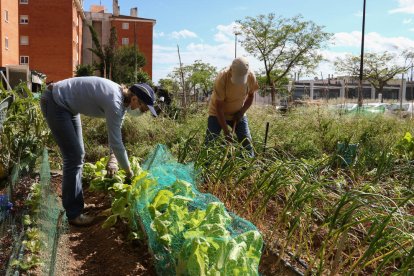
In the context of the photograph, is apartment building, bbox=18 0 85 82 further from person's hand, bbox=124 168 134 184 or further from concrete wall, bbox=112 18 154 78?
person's hand, bbox=124 168 134 184

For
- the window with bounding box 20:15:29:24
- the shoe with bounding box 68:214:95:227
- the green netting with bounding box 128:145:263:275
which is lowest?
the shoe with bounding box 68:214:95:227

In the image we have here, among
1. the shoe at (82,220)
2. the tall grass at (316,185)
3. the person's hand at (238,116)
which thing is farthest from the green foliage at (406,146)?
the shoe at (82,220)

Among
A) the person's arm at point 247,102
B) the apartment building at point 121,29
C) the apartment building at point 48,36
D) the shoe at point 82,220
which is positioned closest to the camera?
the shoe at point 82,220

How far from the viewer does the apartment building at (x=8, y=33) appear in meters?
24.2

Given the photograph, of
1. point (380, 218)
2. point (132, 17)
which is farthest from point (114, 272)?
point (132, 17)

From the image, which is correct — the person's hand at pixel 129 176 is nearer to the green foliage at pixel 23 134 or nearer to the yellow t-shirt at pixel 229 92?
the yellow t-shirt at pixel 229 92

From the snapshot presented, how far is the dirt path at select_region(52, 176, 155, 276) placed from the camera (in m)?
2.92

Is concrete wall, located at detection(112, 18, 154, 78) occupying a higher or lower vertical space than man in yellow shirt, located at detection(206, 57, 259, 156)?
higher

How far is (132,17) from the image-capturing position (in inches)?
2287

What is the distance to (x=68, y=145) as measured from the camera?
3.59 m

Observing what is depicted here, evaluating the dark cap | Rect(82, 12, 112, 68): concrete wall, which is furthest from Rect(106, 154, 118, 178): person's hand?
Rect(82, 12, 112, 68): concrete wall

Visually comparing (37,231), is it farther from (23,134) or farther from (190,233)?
(23,134)

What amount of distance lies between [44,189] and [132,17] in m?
57.3

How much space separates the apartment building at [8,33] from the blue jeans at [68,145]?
22886 millimetres
